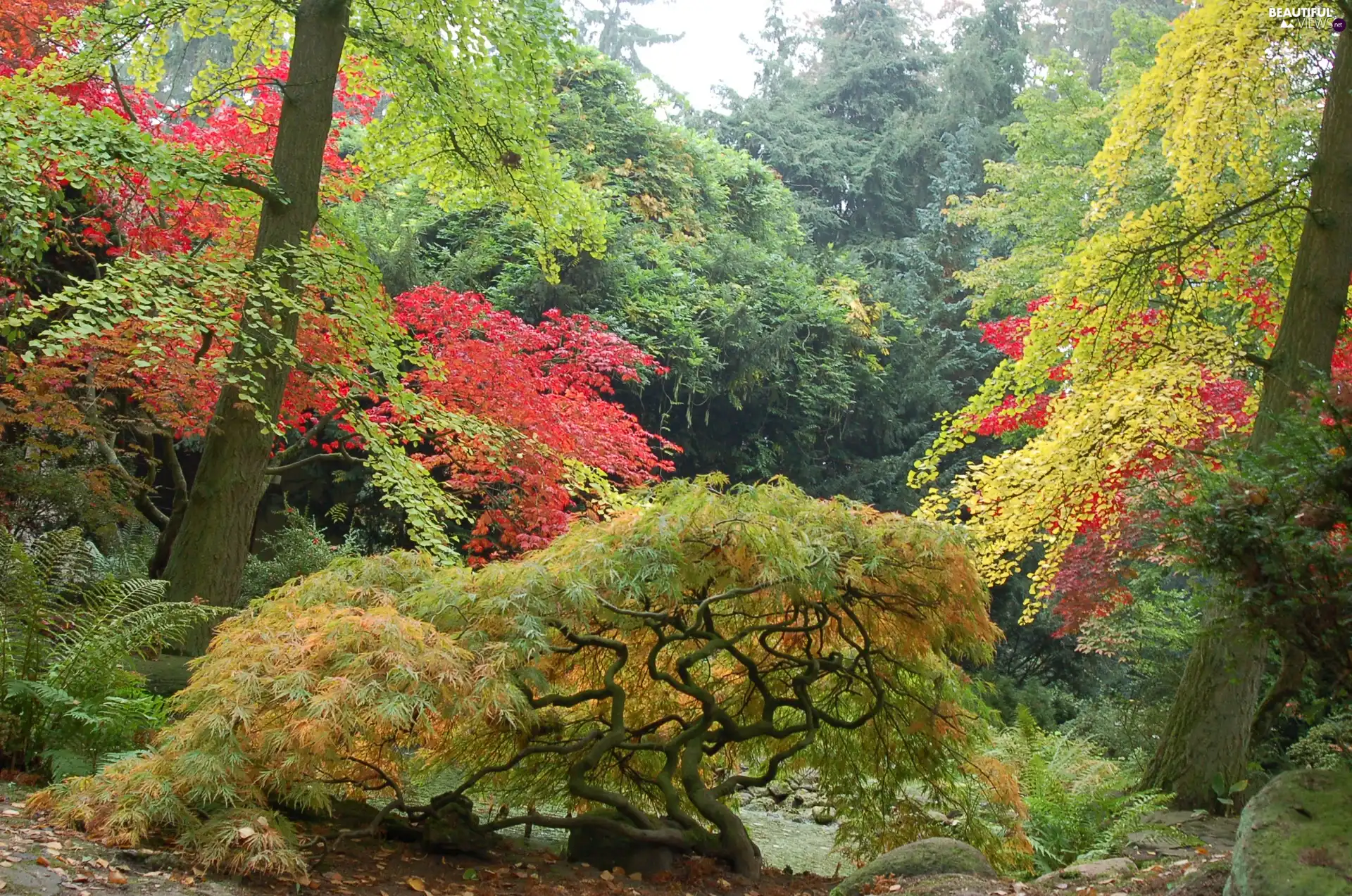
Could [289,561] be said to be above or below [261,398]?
below

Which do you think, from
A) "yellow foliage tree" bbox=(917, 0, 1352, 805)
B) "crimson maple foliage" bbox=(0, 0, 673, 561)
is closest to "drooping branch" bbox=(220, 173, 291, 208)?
"crimson maple foliage" bbox=(0, 0, 673, 561)

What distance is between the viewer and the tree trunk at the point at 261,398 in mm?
6098

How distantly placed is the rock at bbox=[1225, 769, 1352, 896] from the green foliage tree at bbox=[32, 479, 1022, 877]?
183 cm

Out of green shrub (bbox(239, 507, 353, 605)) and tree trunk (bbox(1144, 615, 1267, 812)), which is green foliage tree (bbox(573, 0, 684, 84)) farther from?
tree trunk (bbox(1144, 615, 1267, 812))

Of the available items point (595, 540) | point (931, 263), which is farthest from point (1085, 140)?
point (595, 540)

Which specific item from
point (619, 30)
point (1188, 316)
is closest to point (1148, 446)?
point (1188, 316)

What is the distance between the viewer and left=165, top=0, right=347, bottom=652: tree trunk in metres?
6.10

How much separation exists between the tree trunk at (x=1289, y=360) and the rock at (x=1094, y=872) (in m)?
2.16

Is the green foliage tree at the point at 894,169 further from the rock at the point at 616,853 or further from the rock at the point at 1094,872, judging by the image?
the rock at the point at 1094,872

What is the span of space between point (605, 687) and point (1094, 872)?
2308mm

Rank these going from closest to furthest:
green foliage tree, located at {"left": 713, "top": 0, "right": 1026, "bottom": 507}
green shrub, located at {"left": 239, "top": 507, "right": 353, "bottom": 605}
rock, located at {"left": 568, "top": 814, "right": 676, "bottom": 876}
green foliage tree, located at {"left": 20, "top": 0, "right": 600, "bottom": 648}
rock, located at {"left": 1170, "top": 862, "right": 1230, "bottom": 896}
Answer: rock, located at {"left": 1170, "top": 862, "right": 1230, "bottom": 896} < rock, located at {"left": 568, "top": 814, "right": 676, "bottom": 876} < green foliage tree, located at {"left": 20, "top": 0, "right": 600, "bottom": 648} < green shrub, located at {"left": 239, "top": 507, "right": 353, "bottom": 605} < green foliage tree, located at {"left": 713, "top": 0, "right": 1026, "bottom": 507}

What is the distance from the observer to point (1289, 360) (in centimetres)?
597

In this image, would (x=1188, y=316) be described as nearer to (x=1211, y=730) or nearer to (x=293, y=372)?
(x=1211, y=730)

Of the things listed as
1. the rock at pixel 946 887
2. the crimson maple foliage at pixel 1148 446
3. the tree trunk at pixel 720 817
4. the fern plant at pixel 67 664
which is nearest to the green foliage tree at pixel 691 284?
the crimson maple foliage at pixel 1148 446
